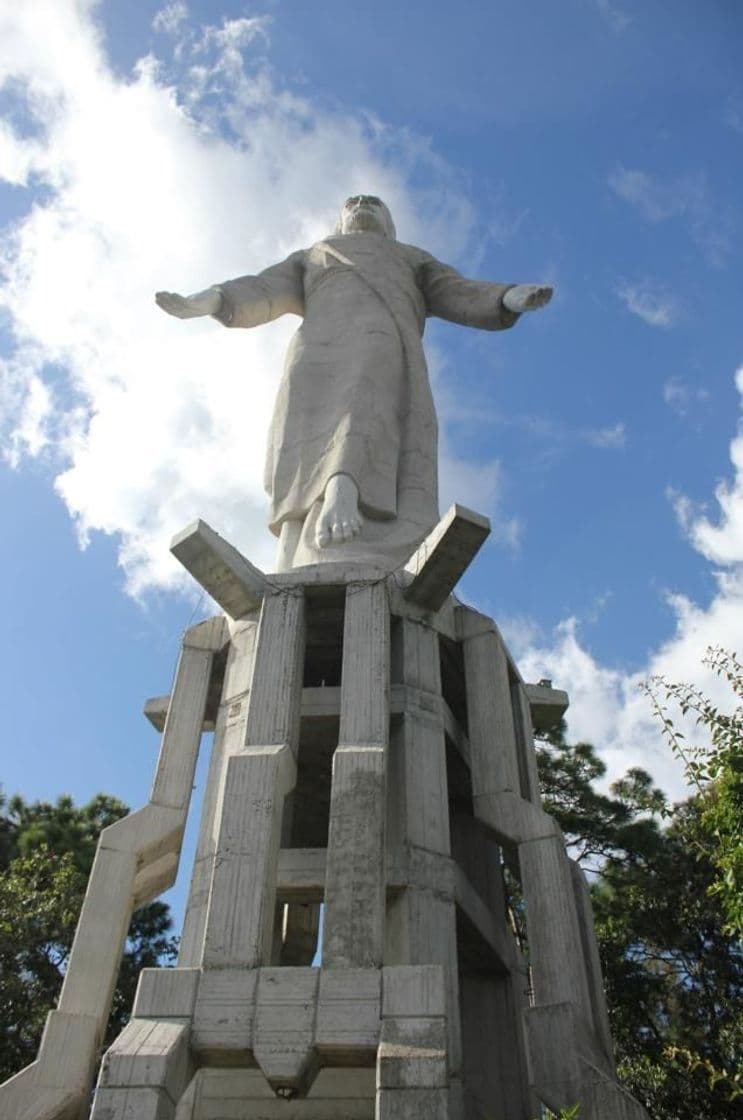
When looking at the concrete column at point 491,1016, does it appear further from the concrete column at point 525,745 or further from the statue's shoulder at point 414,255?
the statue's shoulder at point 414,255

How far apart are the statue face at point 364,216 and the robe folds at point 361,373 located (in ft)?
1.09

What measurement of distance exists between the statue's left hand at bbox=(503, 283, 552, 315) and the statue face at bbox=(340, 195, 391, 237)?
85.4 inches

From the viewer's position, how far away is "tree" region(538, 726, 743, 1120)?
1305cm

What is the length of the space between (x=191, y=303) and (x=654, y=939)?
10642 millimetres

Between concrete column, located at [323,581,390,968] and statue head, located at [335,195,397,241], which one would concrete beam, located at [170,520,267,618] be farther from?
statue head, located at [335,195,397,241]

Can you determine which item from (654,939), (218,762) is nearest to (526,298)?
(218,762)

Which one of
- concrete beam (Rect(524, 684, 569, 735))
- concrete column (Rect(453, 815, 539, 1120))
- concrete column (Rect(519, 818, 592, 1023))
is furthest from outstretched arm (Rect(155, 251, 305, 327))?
concrete column (Rect(519, 818, 592, 1023))

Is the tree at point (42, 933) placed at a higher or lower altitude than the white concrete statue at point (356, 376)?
lower

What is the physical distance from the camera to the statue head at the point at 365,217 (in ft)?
42.3

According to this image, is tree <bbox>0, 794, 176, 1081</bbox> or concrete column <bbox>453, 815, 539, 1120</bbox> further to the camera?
tree <bbox>0, 794, 176, 1081</bbox>

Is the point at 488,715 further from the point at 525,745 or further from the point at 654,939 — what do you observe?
the point at 654,939

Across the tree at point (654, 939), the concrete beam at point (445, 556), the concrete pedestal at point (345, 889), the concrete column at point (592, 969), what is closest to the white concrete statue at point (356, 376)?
the concrete beam at point (445, 556)

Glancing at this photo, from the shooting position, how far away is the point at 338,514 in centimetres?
959

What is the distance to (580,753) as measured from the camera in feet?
53.4
